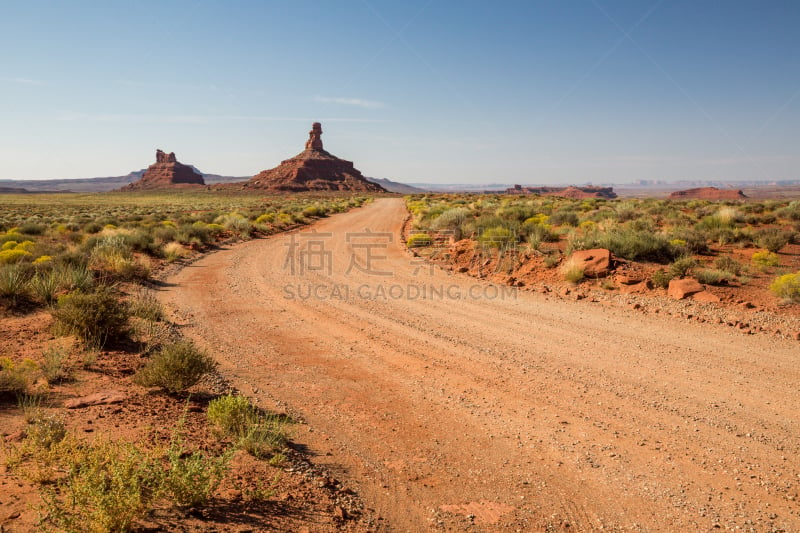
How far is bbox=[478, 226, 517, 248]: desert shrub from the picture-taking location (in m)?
14.8

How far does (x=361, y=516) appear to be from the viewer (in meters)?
3.41

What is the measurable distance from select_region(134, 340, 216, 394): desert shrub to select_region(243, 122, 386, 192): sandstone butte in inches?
5299

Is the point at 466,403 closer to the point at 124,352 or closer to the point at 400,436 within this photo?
the point at 400,436

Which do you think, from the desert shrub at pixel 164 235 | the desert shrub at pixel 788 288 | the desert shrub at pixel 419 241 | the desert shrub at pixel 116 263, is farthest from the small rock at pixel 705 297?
the desert shrub at pixel 164 235

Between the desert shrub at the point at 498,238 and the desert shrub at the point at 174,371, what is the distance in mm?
11163

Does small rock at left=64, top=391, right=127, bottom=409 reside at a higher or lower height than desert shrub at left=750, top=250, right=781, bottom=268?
lower

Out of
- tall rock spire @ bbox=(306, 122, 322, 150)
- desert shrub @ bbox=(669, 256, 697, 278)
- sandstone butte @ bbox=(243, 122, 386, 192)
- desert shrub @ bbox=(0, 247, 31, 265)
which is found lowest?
desert shrub @ bbox=(0, 247, 31, 265)

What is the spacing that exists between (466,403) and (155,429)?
3.43 metres

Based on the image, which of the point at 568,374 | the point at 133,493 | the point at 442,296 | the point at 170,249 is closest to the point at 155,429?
the point at 133,493

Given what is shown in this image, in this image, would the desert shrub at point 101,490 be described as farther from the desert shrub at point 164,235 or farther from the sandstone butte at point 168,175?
the sandstone butte at point 168,175

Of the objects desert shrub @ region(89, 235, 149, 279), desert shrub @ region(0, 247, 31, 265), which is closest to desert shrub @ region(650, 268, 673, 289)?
desert shrub @ region(89, 235, 149, 279)

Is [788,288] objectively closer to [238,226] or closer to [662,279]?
[662,279]

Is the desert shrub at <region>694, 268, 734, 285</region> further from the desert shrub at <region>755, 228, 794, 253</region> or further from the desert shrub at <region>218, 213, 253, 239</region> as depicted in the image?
the desert shrub at <region>218, 213, 253, 239</region>

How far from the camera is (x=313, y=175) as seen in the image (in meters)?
154
